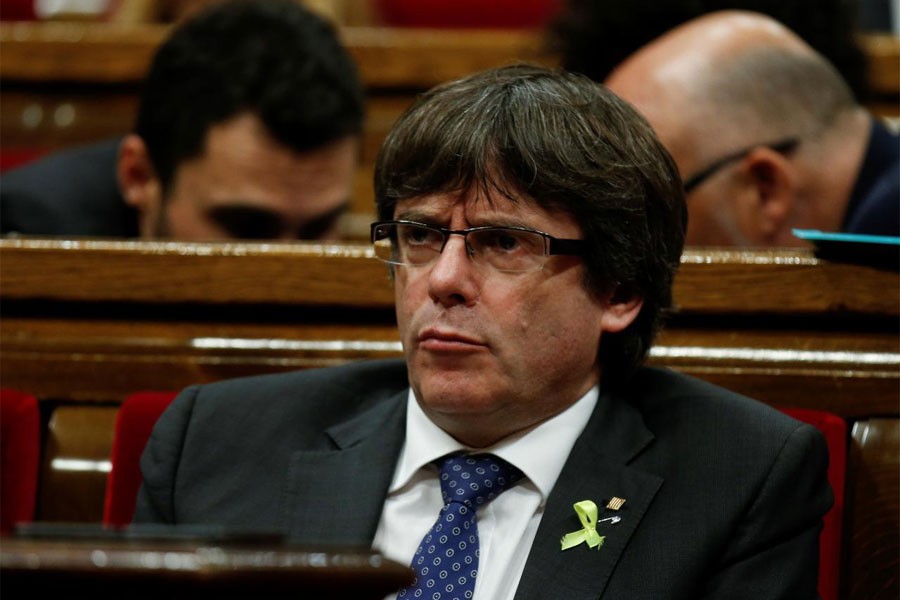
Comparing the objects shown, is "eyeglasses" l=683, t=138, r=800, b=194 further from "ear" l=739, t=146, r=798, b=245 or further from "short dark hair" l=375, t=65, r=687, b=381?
"short dark hair" l=375, t=65, r=687, b=381

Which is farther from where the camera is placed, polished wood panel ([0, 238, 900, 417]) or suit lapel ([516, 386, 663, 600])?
polished wood panel ([0, 238, 900, 417])

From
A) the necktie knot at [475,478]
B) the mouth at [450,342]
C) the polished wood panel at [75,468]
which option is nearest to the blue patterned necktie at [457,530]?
the necktie knot at [475,478]

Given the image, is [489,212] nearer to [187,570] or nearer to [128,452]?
[128,452]

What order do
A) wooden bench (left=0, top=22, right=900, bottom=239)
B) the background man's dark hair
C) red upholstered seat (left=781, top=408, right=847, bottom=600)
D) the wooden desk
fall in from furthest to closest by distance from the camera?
1. wooden bench (left=0, top=22, right=900, bottom=239)
2. the background man's dark hair
3. red upholstered seat (left=781, top=408, right=847, bottom=600)
4. the wooden desk

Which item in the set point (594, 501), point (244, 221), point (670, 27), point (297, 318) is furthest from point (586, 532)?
point (670, 27)

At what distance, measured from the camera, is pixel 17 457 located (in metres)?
1.19

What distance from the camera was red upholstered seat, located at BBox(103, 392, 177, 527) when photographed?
1.15 meters

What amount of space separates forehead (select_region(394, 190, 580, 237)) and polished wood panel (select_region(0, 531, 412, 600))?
48 centimetres

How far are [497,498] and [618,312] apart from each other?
19cm

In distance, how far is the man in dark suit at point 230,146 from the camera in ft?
5.82

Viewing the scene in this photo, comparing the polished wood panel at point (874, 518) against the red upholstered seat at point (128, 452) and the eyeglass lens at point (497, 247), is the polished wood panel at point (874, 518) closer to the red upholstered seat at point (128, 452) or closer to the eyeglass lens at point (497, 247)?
the eyeglass lens at point (497, 247)

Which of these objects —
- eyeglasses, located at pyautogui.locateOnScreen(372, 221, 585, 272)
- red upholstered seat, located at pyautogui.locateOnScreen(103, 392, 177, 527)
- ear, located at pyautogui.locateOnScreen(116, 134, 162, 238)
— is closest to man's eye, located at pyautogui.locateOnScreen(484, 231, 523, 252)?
eyeglasses, located at pyautogui.locateOnScreen(372, 221, 585, 272)

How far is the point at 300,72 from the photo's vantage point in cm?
180

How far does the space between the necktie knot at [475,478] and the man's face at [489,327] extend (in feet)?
0.07
